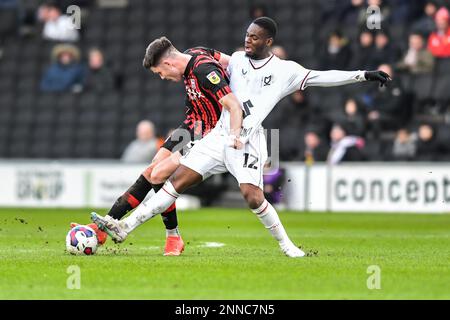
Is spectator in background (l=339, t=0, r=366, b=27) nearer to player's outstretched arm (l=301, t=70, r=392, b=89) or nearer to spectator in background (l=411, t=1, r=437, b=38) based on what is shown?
spectator in background (l=411, t=1, r=437, b=38)

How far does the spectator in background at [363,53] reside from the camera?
21.7 metres

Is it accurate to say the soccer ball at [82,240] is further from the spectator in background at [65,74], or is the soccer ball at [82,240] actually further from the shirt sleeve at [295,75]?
the spectator in background at [65,74]

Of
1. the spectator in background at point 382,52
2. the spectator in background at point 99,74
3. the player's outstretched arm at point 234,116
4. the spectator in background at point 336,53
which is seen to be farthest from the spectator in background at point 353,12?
the player's outstretched arm at point 234,116

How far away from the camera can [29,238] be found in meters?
13.7

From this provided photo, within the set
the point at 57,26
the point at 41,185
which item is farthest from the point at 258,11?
the point at 41,185

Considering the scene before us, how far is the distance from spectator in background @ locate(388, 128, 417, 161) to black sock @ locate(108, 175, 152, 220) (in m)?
10.5

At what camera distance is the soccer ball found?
35.2 feet

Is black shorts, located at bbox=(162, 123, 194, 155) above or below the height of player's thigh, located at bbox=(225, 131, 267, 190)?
above

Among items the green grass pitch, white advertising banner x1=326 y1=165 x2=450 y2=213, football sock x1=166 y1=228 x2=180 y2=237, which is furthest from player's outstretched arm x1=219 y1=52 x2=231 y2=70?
white advertising banner x1=326 y1=165 x2=450 y2=213

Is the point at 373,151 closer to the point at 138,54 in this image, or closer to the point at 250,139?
the point at 138,54

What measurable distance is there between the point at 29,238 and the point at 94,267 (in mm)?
4222

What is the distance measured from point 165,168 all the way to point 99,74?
48.0 ft

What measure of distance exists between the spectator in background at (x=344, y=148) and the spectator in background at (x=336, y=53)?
1.39 metres
